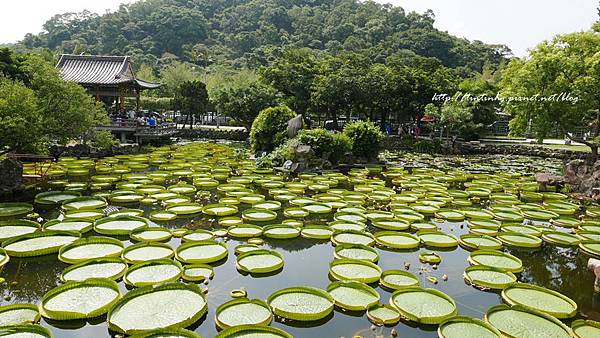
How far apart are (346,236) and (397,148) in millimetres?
23616

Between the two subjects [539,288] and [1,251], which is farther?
[1,251]

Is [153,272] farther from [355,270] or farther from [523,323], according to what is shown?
[523,323]

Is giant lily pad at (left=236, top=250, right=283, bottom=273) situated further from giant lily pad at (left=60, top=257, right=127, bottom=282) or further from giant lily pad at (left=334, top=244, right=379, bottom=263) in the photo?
giant lily pad at (left=60, top=257, right=127, bottom=282)

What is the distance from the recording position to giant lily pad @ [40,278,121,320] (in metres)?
5.70

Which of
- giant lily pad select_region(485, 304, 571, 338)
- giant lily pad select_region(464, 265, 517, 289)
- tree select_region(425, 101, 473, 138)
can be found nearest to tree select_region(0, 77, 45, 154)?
giant lily pad select_region(464, 265, 517, 289)

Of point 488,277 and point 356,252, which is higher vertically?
point 356,252

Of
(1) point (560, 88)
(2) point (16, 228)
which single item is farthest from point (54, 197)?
(1) point (560, 88)

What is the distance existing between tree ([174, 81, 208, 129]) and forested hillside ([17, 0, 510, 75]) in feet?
110

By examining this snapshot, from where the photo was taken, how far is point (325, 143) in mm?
20250

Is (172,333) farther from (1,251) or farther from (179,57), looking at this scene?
(179,57)

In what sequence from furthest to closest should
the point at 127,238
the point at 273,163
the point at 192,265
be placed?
the point at 273,163, the point at 127,238, the point at 192,265

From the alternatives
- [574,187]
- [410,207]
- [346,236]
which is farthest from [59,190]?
[574,187]

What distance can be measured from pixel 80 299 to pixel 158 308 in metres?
1.28

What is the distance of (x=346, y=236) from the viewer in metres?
9.59
